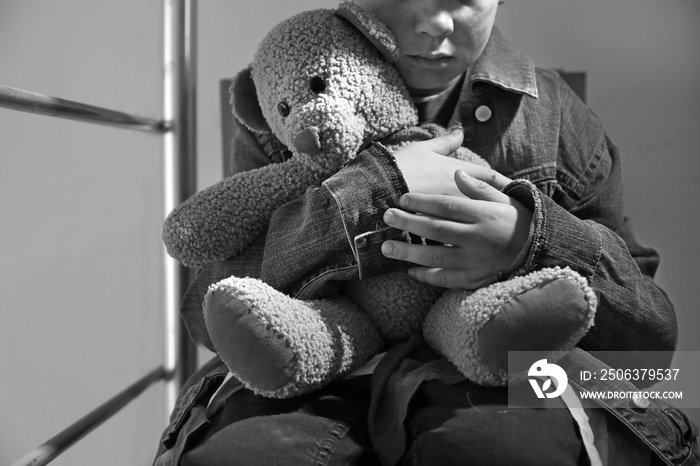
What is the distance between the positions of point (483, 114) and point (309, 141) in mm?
284

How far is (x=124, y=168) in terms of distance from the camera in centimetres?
116

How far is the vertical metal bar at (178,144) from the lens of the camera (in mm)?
1227

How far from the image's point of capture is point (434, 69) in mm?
811

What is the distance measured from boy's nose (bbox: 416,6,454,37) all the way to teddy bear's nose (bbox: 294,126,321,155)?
18 centimetres

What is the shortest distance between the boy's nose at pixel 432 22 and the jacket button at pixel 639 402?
462 millimetres

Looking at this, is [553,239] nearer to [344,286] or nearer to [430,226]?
[430,226]

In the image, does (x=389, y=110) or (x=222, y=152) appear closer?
(x=389, y=110)

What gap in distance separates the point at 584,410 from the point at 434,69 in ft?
1.38

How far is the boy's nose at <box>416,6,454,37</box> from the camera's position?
77 centimetres

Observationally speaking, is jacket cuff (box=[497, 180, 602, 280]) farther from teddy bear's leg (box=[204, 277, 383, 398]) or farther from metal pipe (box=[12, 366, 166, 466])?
metal pipe (box=[12, 366, 166, 466])

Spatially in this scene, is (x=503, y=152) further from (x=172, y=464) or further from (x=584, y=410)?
(x=172, y=464)

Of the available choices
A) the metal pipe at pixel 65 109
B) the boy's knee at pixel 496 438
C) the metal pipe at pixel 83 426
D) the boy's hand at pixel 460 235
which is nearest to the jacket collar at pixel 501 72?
the boy's hand at pixel 460 235

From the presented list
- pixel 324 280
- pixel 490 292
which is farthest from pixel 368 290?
pixel 490 292

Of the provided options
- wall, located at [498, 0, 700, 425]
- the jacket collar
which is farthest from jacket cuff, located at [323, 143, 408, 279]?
wall, located at [498, 0, 700, 425]
